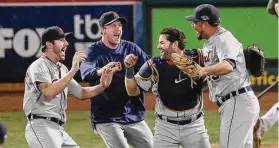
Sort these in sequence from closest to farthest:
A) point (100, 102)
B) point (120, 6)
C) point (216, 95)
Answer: point (216, 95)
point (100, 102)
point (120, 6)

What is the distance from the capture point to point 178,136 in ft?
26.0

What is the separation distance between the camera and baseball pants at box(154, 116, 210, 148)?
310 inches

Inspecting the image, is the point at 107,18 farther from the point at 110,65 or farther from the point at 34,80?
the point at 34,80

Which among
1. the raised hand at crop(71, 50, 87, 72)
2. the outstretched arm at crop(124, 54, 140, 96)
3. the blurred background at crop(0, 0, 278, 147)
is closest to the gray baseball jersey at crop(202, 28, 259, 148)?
the outstretched arm at crop(124, 54, 140, 96)

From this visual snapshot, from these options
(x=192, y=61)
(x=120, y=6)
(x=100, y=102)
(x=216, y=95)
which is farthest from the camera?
(x=120, y=6)

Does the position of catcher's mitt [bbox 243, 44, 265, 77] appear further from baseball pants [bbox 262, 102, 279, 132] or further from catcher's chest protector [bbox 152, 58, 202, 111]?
→ baseball pants [bbox 262, 102, 279, 132]

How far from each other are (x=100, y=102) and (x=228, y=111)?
142 centimetres

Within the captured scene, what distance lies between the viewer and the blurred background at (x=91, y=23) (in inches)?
587

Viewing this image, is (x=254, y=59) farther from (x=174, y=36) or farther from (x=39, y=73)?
(x=39, y=73)

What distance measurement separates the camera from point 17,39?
14945 mm

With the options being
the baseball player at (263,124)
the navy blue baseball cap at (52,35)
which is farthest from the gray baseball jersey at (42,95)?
the baseball player at (263,124)

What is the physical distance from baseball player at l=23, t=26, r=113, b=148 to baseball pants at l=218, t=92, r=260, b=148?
1234mm

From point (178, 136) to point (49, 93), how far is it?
129 cm

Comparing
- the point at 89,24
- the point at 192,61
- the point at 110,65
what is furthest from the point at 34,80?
the point at 89,24
